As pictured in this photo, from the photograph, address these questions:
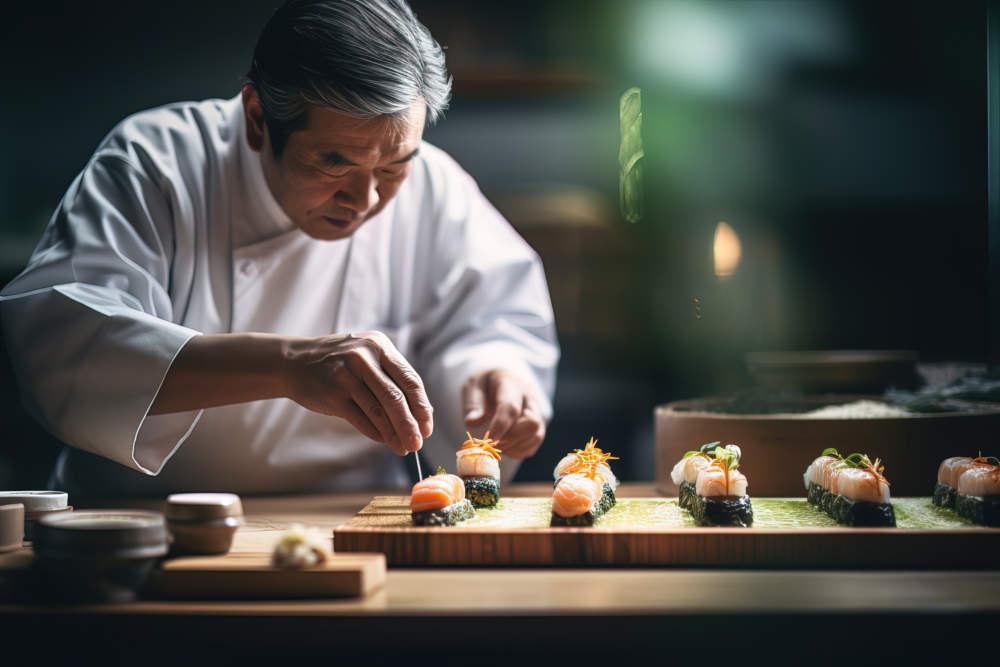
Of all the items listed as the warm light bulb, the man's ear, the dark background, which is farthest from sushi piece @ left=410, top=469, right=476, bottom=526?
the warm light bulb

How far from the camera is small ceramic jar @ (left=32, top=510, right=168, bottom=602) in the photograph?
0.96 metres

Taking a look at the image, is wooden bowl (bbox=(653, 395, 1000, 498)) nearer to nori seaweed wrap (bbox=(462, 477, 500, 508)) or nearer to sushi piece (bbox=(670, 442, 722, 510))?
sushi piece (bbox=(670, 442, 722, 510))

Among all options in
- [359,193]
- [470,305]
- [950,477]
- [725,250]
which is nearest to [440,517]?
[359,193]

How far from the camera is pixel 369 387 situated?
1385 millimetres

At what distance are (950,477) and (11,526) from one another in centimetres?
156

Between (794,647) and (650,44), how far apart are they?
2.05 meters

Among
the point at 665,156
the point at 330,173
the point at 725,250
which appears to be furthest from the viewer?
the point at 665,156

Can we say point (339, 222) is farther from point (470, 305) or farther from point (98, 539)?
point (98, 539)

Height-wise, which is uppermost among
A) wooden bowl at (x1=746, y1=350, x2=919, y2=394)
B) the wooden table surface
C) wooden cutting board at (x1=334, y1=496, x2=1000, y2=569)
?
wooden bowl at (x1=746, y1=350, x2=919, y2=394)

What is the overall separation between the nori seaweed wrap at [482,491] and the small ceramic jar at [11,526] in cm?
73

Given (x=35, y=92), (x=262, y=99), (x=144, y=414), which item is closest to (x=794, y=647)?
(x=144, y=414)

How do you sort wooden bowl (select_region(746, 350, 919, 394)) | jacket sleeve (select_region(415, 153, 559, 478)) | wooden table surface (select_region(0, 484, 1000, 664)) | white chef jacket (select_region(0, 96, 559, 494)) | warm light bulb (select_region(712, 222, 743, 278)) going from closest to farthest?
wooden table surface (select_region(0, 484, 1000, 664)) < white chef jacket (select_region(0, 96, 559, 494)) < wooden bowl (select_region(746, 350, 919, 394)) < jacket sleeve (select_region(415, 153, 559, 478)) < warm light bulb (select_region(712, 222, 743, 278))

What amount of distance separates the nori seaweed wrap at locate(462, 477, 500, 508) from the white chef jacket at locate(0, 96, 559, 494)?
1.80 feet

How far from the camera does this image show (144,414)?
151cm
